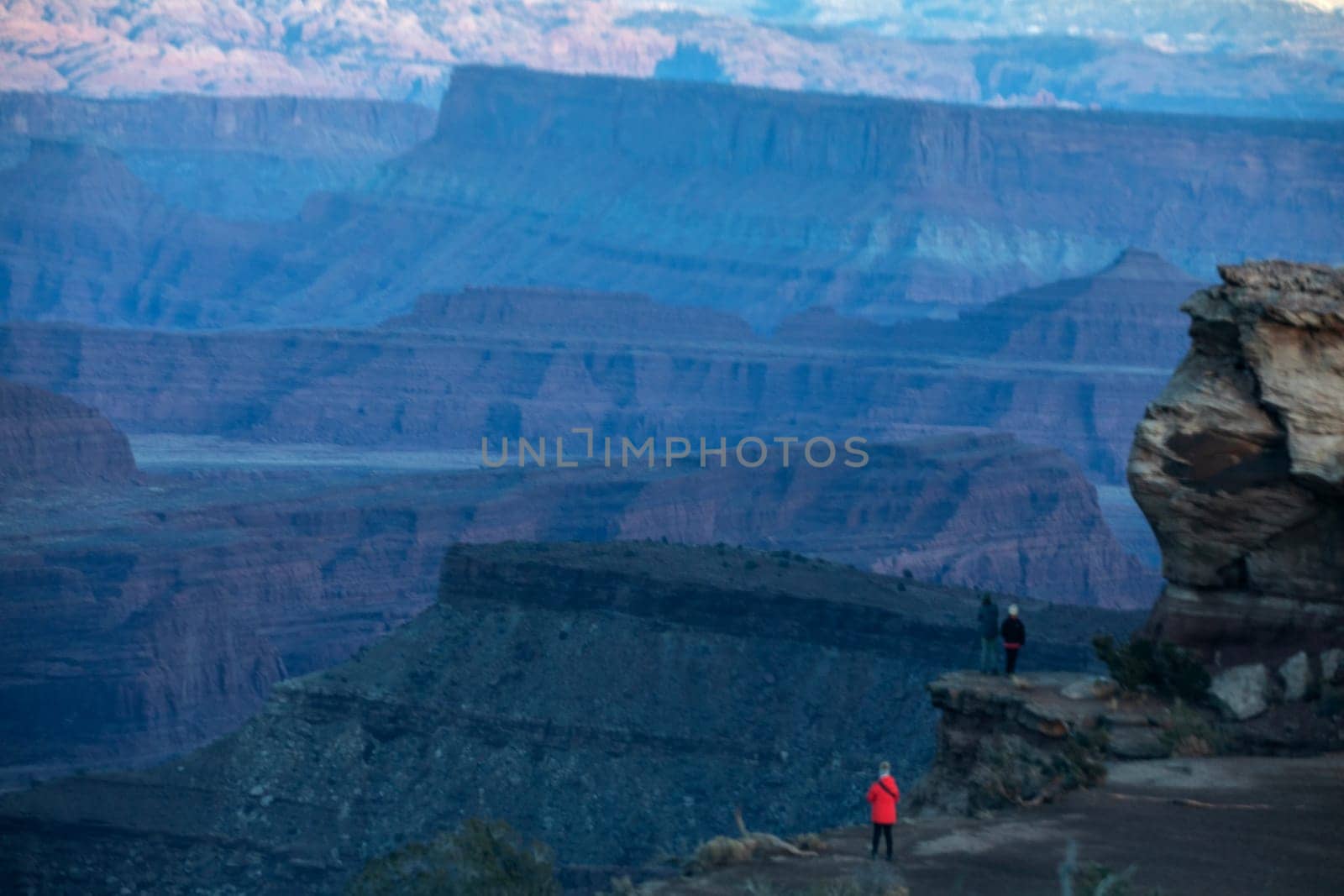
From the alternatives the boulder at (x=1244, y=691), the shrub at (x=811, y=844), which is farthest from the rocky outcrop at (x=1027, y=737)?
the shrub at (x=811, y=844)

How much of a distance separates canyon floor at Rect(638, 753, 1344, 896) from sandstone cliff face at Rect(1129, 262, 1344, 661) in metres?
1.59

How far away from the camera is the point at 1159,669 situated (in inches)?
1061

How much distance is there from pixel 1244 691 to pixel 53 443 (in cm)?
7311

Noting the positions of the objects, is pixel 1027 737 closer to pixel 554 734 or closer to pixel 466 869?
pixel 466 869

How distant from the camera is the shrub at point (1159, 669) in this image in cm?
2661

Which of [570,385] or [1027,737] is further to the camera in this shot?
[570,385]

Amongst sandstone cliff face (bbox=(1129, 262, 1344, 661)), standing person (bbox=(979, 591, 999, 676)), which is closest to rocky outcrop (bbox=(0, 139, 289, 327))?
standing person (bbox=(979, 591, 999, 676))

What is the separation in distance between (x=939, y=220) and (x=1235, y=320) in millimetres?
133531

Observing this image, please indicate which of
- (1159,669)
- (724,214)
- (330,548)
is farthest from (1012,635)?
(724,214)

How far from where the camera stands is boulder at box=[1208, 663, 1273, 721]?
1037 inches

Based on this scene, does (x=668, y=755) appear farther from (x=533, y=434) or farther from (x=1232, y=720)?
(x=533, y=434)

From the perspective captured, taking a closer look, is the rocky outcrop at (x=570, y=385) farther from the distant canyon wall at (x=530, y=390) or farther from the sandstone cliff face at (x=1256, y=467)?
the sandstone cliff face at (x=1256, y=467)

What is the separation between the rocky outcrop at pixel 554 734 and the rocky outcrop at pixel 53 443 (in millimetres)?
45364

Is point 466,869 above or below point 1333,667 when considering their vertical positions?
below
